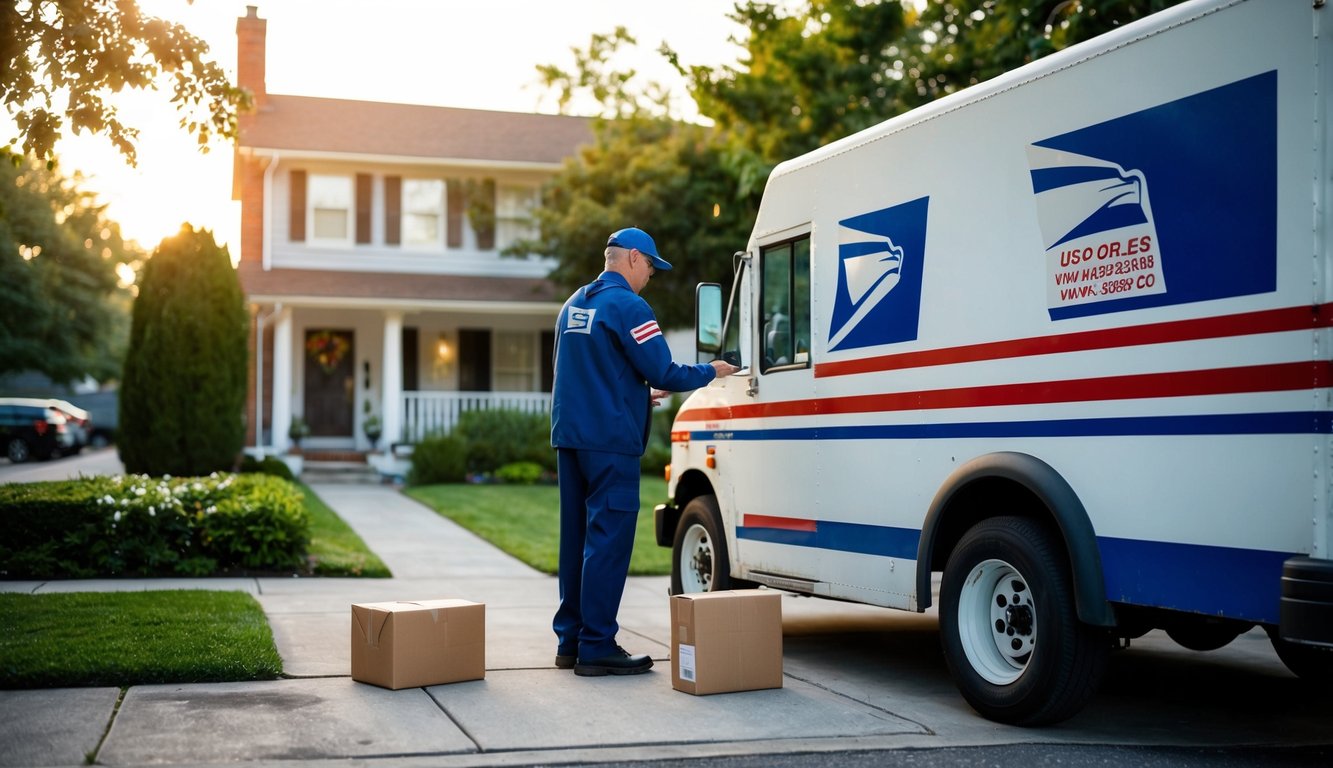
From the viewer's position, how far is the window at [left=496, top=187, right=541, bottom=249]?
24.0 meters

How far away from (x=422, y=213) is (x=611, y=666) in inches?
726

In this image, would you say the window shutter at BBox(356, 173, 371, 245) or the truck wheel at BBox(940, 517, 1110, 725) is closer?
the truck wheel at BBox(940, 517, 1110, 725)

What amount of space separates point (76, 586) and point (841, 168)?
651cm

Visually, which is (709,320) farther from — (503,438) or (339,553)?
(503,438)

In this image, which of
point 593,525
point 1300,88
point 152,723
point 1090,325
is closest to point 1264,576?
point 1090,325

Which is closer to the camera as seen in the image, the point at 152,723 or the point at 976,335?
the point at 152,723

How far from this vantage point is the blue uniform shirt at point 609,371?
641 centimetres

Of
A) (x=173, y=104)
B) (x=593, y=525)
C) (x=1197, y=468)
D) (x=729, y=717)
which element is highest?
(x=173, y=104)

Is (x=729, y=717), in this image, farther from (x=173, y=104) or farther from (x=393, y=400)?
(x=393, y=400)

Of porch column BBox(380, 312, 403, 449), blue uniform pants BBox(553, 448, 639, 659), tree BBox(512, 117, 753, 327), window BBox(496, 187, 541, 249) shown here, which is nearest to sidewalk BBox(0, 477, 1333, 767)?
blue uniform pants BBox(553, 448, 639, 659)

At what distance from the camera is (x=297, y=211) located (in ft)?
75.5

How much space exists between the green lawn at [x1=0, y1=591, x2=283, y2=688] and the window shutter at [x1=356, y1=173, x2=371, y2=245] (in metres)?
15.3

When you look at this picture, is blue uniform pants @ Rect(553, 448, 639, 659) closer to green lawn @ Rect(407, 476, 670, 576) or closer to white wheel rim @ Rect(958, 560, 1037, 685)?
white wheel rim @ Rect(958, 560, 1037, 685)

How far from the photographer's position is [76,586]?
369 inches
